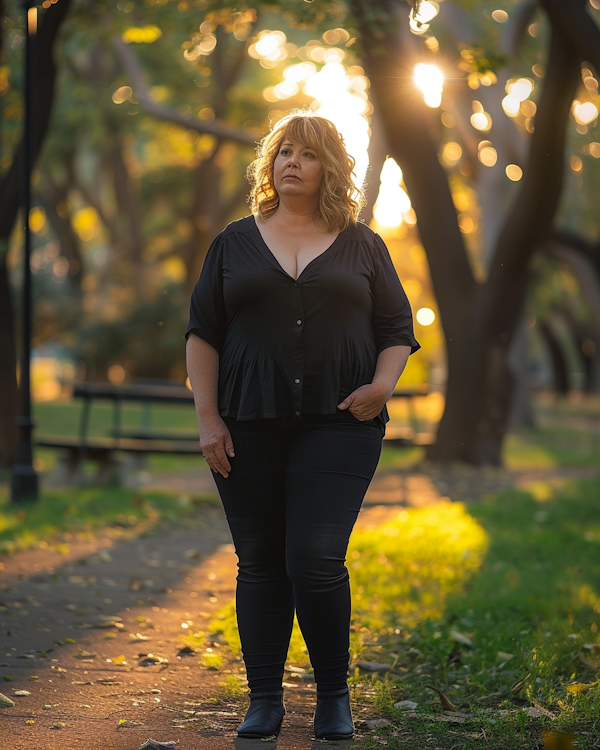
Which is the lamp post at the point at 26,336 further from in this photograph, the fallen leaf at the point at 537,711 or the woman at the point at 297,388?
the fallen leaf at the point at 537,711

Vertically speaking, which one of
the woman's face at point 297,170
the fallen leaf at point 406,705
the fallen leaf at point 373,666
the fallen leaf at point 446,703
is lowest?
the fallen leaf at point 373,666

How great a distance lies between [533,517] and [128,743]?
21.8ft

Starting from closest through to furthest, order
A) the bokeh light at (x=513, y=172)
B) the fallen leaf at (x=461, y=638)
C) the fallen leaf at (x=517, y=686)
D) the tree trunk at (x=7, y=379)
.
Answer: the fallen leaf at (x=517, y=686) → the fallen leaf at (x=461, y=638) → the tree trunk at (x=7, y=379) → the bokeh light at (x=513, y=172)

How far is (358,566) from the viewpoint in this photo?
285 inches

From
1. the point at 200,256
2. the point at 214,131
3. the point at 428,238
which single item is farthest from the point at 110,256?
the point at 428,238

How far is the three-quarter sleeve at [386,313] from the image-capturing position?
12.7 feet

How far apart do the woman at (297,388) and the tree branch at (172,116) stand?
463 inches

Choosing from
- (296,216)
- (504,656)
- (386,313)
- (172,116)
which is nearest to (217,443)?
(386,313)

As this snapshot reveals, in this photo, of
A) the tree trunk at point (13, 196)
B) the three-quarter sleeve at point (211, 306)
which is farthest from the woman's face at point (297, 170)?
the tree trunk at point (13, 196)

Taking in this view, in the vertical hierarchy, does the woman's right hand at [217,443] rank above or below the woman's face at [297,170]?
below

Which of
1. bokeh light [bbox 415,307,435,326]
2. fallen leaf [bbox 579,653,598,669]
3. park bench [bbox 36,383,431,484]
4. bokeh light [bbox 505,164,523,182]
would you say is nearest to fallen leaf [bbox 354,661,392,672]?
fallen leaf [bbox 579,653,598,669]

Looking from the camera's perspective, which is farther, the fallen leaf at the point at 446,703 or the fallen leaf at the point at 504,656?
the fallen leaf at the point at 504,656

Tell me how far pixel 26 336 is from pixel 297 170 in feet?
21.3

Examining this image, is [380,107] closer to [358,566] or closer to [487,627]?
[358,566]
